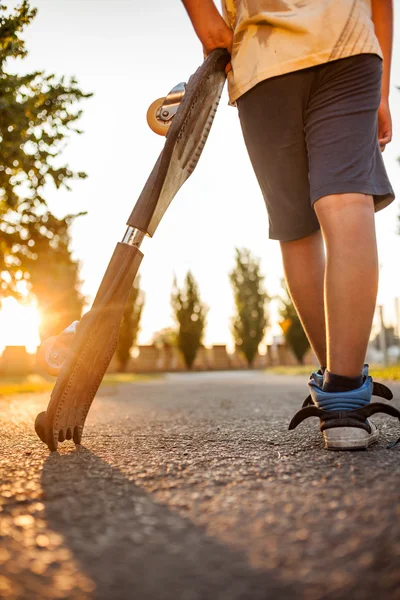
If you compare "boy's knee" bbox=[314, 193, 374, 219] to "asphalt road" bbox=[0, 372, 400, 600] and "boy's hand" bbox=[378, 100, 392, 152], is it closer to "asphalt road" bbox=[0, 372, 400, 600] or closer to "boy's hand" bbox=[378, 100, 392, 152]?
"boy's hand" bbox=[378, 100, 392, 152]

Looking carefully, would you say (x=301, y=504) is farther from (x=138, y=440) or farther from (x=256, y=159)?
(x=256, y=159)

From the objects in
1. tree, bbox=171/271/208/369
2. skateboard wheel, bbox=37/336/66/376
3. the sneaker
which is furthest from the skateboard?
tree, bbox=171/271/208/369

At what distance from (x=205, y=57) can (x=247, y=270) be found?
Answer: 30.2 meters

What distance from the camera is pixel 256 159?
1.91 m

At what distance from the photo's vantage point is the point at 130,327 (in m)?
27.0

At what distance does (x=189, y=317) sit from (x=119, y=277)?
29467 millimetres

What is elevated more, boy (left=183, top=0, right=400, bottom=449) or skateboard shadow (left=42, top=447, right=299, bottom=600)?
boy (left=183, top=0, right=400, bottom=449)

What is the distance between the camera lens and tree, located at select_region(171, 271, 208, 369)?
30.7 metres

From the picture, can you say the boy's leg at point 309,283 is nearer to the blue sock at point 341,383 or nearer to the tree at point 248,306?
the blue sock at point 341,383

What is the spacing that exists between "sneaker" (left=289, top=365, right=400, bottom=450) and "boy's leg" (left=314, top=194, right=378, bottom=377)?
6 cm

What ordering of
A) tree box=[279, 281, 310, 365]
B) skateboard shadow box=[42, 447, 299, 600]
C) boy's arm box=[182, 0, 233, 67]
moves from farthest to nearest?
tree box=[279, 281, 310, 365] → boy's arm box=[182, 0, 233, 67] → skateboard shadow box=[42, 447, 299, 600]

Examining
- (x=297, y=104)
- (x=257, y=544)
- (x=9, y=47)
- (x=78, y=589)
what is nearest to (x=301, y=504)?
(x=257, y=544)

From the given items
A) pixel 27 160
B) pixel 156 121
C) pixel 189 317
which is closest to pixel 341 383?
pixel 156 121

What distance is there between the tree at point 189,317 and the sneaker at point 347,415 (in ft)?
95.7
